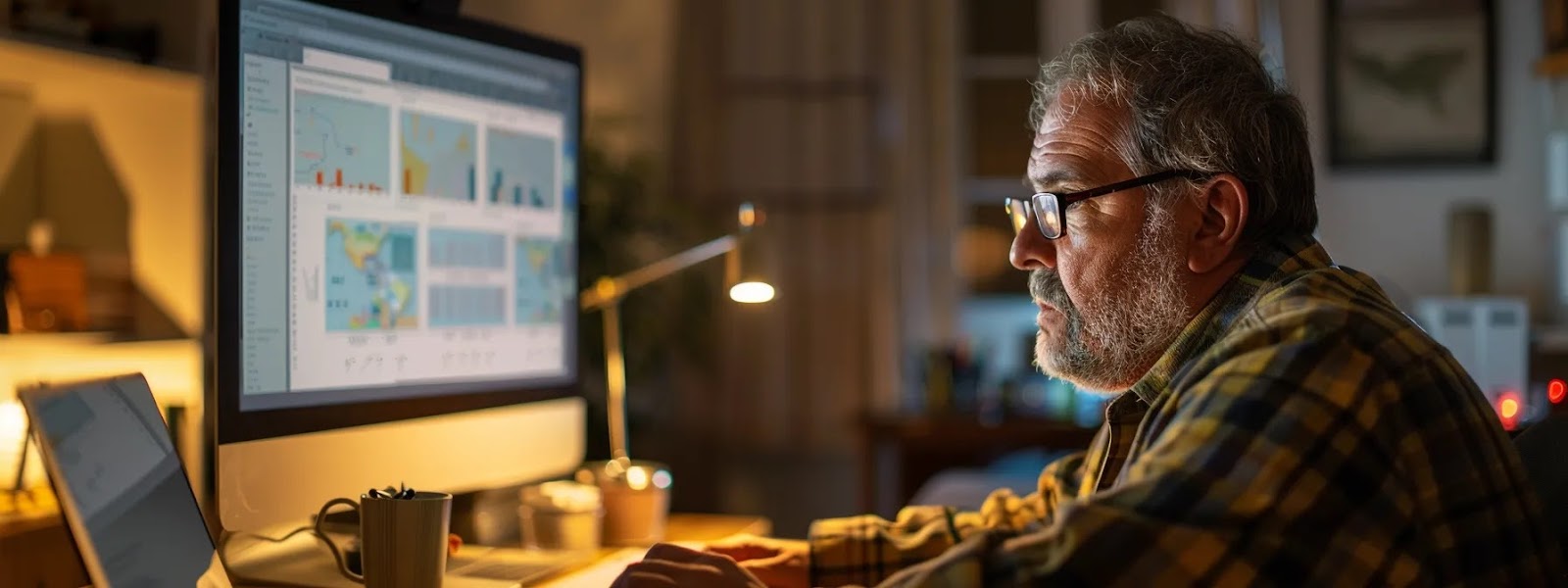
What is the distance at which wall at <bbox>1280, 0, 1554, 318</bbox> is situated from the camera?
366 centimetres

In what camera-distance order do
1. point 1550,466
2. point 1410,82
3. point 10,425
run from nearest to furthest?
point 1550,466 < point 10,425 < point 1410,82

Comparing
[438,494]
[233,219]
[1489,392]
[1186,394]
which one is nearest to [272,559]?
[438,494]

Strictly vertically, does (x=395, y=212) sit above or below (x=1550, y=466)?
above

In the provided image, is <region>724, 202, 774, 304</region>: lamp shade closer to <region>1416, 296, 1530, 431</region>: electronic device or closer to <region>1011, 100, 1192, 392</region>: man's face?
<region>1011, 100, 1192, 392</region>: man's face

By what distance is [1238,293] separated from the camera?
1.13 metres

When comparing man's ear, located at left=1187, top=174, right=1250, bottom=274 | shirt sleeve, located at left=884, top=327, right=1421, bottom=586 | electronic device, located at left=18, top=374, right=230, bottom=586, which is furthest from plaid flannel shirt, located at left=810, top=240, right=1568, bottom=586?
electronic device, located at left=18, top=374, right=230, bottom=586

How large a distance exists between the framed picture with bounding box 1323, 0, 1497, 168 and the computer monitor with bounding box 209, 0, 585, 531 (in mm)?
2810

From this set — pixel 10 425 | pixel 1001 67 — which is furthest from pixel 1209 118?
pixel 1001 67

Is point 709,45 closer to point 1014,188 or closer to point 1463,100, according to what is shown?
point 1014,188

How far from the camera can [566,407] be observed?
5.30ft

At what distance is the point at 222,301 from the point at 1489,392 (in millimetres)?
3032

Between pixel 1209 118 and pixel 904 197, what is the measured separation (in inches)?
105

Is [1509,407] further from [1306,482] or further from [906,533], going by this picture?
[1306,482]

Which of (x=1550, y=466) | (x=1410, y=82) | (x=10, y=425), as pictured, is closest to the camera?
(x=1550, y=466)
